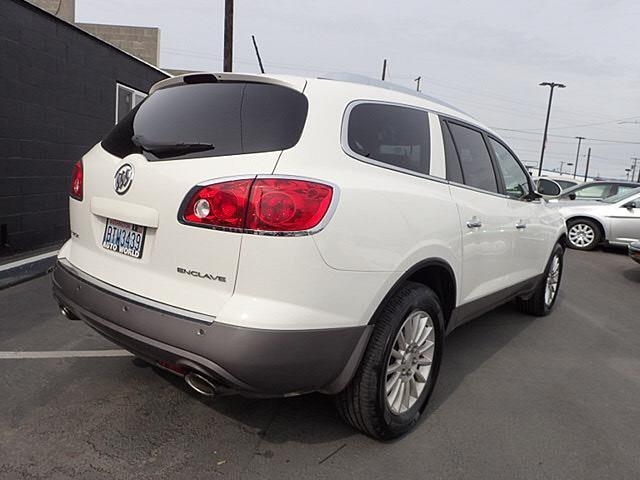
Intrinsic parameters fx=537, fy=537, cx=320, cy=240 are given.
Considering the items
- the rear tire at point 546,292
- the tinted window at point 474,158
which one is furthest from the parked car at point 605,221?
the tinted window at point 474,158

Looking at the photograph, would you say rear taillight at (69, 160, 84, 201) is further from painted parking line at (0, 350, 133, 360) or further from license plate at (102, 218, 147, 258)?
painted parking line at (0, 350, 133, 360)

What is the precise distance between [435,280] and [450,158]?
30.2 inches

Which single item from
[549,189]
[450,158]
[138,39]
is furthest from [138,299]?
[138,39]

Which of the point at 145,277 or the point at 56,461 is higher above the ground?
the point at 145,277

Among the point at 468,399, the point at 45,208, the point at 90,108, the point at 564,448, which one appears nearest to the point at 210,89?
the point at 468,399

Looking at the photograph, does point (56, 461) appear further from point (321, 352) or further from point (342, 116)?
point (342, 116)

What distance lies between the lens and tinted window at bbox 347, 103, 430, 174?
2625 millimetres

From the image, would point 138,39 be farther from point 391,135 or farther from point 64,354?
point 391,135

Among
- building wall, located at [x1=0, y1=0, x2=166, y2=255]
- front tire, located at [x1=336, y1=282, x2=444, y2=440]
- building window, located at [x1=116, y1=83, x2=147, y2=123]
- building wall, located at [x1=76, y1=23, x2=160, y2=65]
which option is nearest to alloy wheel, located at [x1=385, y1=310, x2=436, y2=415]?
front tire, located at [x1=336, y1=282, x2=444, y2=440]

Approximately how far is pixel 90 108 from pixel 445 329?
6.87 meters

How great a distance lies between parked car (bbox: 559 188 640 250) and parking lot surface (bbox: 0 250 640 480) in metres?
7.06

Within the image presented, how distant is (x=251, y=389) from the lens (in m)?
2.25

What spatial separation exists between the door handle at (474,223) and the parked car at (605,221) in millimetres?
8092

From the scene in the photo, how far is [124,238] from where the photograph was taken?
258 centimetres
